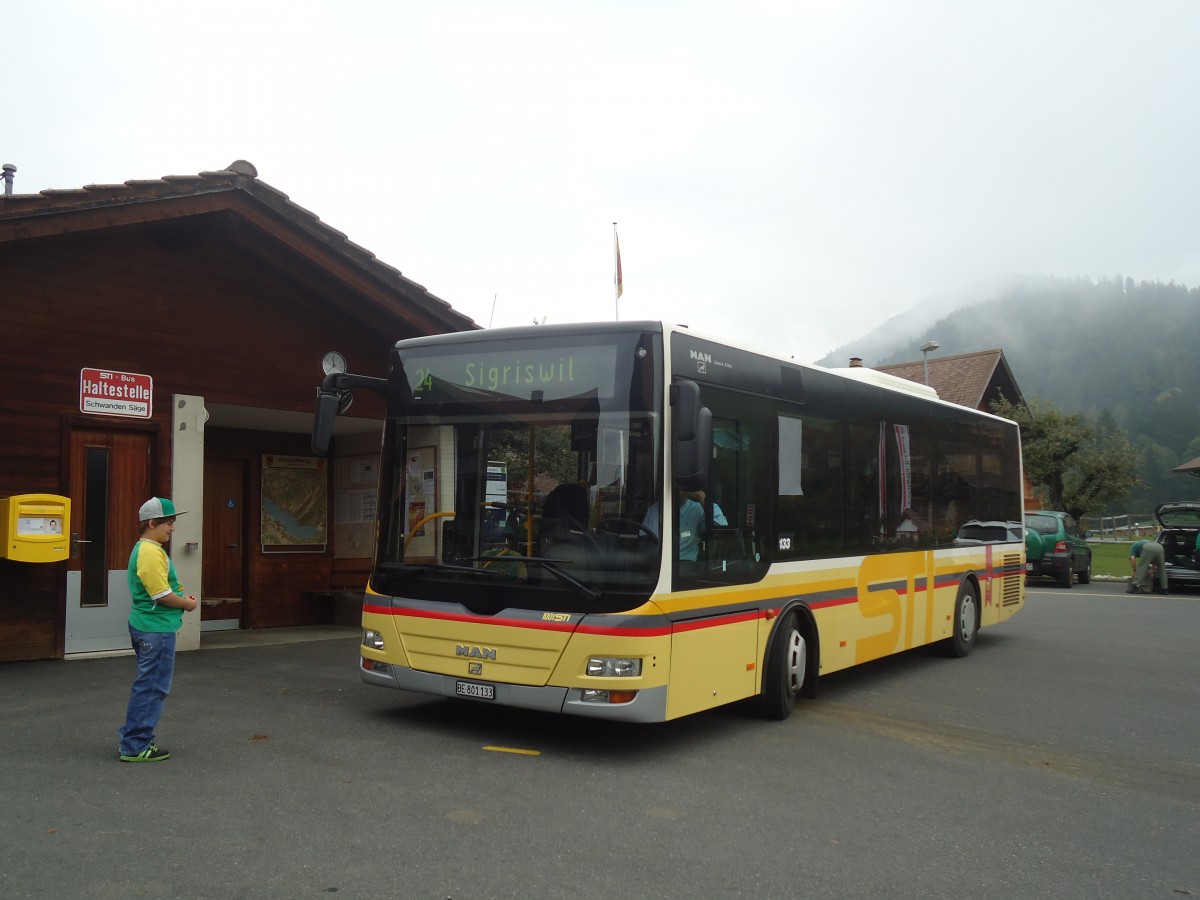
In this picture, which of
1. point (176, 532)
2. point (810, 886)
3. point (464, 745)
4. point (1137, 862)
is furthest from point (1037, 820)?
point (176, 532)

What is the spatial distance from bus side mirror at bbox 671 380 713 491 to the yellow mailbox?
257 inches

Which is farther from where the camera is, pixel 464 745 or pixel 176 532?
pixel 176 532

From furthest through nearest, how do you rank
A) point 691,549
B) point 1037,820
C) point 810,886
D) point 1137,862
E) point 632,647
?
point 691,549 → point 632,647 → point 1037,820 → point 1137,862 → point 810,886

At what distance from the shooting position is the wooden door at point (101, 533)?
1073cm

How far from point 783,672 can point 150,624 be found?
448 centimetres

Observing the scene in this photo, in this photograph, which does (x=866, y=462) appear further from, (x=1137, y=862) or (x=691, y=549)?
(x=1137, y=862)

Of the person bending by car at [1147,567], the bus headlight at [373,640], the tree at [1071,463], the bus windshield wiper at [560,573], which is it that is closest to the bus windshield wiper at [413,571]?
the bus windshield wiper at [560,573]

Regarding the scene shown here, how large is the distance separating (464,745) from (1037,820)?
→ 3533 millimetres

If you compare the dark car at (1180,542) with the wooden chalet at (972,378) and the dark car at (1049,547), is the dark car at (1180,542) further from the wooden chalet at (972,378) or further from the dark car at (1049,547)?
the wooden chalet at (972,378)

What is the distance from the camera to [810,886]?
4.72 m

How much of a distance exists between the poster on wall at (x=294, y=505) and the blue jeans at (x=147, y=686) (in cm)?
790

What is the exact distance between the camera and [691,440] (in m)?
6.62

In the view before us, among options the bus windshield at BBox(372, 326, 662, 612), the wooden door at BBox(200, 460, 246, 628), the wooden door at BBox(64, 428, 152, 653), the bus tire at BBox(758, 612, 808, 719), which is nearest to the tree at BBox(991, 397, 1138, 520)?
the wooden door at BBox(200, 460, 246, 628)

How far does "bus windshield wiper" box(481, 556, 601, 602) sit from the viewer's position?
267 inches
